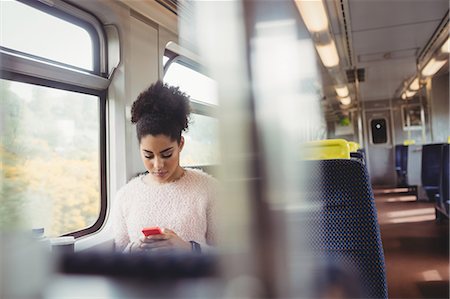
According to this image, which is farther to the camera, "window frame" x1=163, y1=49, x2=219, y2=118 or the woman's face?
the woman's face

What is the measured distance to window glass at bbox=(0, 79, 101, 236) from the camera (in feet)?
1.28

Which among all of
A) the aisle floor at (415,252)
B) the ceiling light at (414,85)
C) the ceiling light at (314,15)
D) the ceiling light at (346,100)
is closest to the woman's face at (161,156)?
the ceiling light at (314,15)

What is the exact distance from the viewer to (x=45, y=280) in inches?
11.9

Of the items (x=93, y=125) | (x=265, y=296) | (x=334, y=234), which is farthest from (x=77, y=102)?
(x=334, y=234)

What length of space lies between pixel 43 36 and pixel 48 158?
235mm

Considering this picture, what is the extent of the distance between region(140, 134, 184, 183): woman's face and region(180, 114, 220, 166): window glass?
0.05ft

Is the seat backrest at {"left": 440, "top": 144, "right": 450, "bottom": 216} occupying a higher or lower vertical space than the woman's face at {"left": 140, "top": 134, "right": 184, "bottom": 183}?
lower

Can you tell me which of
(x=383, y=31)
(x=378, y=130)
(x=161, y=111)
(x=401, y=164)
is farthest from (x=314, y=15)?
(x=378, y=130)

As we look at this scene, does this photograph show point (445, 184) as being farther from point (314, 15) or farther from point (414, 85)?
point (414, 85)

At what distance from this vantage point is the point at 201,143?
0.36 m

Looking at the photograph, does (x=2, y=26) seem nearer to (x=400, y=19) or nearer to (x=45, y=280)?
(x=45, y=280)

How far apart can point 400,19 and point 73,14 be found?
4.51 m

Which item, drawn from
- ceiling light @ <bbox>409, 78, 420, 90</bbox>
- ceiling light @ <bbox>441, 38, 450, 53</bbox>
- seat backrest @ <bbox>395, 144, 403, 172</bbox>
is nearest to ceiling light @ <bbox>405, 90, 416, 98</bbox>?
ceiling light @ <bbox>409, 78, 420, 90</bbox>

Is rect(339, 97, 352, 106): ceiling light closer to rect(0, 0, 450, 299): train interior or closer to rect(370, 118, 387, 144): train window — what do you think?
rect(370, 118, 387, 144): train window
